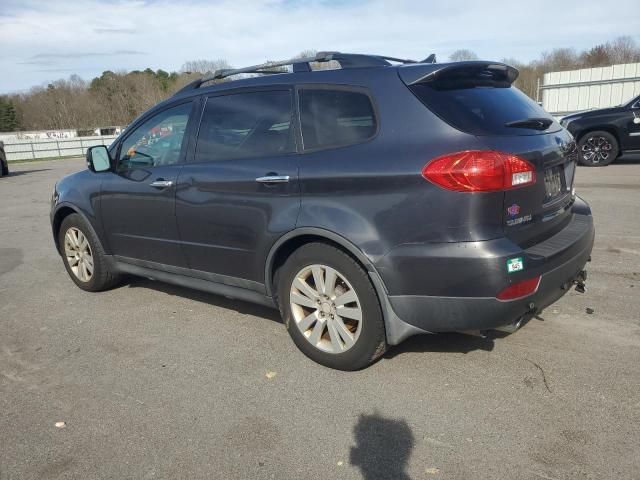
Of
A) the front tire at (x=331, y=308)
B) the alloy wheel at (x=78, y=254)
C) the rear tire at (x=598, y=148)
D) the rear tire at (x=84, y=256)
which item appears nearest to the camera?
the front tire at (x=331, y=308)

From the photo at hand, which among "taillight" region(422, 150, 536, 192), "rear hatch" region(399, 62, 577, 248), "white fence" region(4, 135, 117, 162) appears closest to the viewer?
"taillight" region(422, 150, 536, 192)

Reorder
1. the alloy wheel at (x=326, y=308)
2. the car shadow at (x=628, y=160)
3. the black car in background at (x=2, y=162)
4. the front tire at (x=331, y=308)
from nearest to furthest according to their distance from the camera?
the front tire at (x=331, y=308), the alloy wheel at (x=326, y=308), the car shadow at (x=628, y=160), the black car in background at (x=2, y=162)

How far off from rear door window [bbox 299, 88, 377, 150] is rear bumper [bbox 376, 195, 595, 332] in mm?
755

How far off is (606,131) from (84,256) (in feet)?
37.3

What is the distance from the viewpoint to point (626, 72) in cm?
2109

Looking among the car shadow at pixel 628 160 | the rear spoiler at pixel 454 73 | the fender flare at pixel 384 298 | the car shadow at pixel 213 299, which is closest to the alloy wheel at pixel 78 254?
the car shadow at pixel 213 299

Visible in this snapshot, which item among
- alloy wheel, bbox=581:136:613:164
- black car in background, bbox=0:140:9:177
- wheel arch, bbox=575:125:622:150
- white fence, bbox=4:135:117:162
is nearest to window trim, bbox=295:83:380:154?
wheel arch, bbox=575:125:622:150

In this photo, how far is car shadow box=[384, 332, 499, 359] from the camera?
3.62 meters

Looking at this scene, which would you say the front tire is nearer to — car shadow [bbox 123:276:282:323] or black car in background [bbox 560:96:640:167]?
car shadow [bbox 123:276:282:323]

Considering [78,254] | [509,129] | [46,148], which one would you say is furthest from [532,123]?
[46,148]

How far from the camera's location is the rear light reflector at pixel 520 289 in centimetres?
280

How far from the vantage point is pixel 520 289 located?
284 centimetres

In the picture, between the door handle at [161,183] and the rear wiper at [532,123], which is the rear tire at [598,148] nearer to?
the rear wiper at [532,123]

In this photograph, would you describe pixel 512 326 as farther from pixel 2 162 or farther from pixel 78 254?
pixel 2 162
